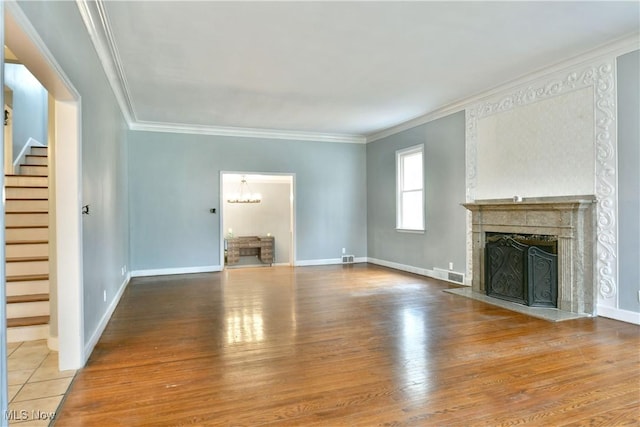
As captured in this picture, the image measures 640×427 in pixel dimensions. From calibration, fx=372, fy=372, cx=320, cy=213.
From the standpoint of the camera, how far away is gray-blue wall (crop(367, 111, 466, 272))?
602cm

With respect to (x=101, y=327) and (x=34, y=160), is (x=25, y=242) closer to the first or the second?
(x=101, y=327)

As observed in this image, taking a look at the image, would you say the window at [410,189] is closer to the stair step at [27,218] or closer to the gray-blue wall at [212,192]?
the gray-blue wall at [212,192]

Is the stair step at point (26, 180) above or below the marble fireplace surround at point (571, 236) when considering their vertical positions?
above

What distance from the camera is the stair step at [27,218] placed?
4.29 metres

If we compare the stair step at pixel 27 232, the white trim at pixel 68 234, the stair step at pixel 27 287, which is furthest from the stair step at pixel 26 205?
the white trim at pixel 68 234

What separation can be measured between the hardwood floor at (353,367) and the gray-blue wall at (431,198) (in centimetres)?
163

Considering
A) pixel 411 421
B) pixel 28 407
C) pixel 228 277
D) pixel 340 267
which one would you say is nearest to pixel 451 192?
pixel 340 267

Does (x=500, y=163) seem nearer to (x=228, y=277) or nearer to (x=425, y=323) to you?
(x=425, y=323)

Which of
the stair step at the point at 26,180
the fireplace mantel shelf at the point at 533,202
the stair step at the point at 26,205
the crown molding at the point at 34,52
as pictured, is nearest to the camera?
the crown molding at the point at 34,52

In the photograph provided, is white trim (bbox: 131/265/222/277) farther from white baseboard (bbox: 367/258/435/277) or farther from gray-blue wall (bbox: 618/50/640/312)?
gray-blue wall (bbox: 618/50/640/312)

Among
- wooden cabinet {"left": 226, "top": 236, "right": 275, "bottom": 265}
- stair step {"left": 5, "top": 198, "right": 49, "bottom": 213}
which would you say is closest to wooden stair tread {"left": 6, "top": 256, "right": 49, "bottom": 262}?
stair step {"left": 5, "top": 198, "right": 49, "bottom": 213}

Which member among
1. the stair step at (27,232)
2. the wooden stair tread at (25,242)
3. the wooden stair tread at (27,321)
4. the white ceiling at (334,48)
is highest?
the white ceiling at (334,48)

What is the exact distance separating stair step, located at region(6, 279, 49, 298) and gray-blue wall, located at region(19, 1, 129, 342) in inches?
21.6

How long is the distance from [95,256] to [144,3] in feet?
7.33
